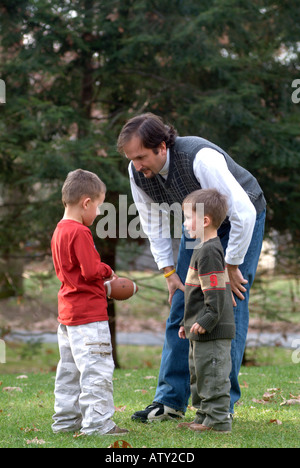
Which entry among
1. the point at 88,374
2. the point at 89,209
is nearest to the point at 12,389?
the point at 88,374

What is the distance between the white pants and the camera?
320 centimetres

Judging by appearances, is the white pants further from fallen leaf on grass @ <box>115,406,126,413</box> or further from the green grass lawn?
fallen leaf on grass @ <box>115,406,126,413</box>

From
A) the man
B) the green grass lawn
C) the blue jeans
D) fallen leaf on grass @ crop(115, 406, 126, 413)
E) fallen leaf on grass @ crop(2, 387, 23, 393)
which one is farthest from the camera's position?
fallen leaf on grass @ crop(2, 387, 23, 393)

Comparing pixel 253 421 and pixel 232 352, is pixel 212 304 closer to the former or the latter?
pixel 232 352

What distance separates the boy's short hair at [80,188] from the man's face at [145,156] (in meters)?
0.27

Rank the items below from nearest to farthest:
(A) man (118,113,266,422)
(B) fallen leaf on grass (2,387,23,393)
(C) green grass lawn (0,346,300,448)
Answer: (C) green grass lawn (0,346,300,448) < (A) man (118,113,266,422) < (B) fallen leaf on grass (2,387,23,393)

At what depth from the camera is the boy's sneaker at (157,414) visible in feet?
12.0

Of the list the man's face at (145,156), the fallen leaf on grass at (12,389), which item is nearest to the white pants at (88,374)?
the man's face at (145,156)

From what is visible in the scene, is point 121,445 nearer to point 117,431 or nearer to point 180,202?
point 117,431

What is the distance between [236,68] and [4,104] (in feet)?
10.0

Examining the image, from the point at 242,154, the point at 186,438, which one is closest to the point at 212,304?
the point at 186,438

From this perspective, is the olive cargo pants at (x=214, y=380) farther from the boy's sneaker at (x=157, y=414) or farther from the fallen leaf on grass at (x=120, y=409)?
the fallen leaf on grass at (x=120, y=409)

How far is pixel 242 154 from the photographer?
24.3 ft

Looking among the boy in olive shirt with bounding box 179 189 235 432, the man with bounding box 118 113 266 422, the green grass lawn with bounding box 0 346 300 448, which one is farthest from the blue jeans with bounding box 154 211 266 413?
the boy in olive shirt with bounding box 179 189 235 432
